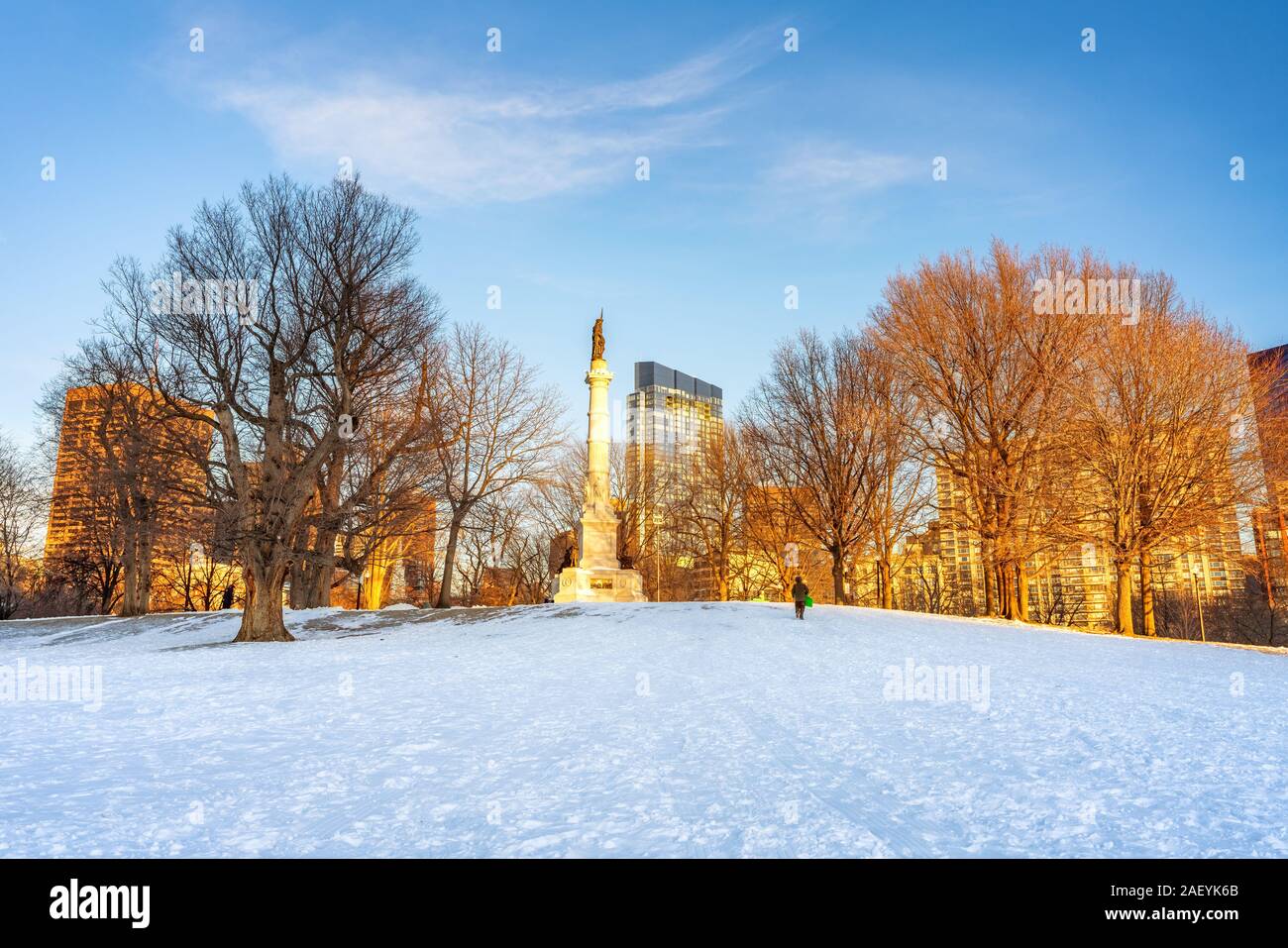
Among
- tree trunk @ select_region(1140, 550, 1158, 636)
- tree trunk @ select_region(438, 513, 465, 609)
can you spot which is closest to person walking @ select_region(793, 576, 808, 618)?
tree trunk @ select_region(1140, 550, 1158, 636)

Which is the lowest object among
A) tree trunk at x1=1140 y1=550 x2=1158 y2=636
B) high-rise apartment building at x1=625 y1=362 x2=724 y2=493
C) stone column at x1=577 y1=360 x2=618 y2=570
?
tree trunk at x1=1140 y1=550 x2=1158 y2=636

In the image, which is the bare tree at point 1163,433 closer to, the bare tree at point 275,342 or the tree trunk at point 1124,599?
the tree trunk at point 1124,599

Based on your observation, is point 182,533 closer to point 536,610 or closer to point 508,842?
point 536,610

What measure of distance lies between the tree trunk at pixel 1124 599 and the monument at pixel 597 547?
61.2 feet

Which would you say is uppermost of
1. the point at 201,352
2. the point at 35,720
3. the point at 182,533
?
the point at 201,352

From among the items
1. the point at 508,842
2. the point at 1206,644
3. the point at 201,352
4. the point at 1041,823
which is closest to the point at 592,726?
the point at 508,842

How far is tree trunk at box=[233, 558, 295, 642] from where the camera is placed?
798 inches

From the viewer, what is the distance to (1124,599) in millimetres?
25578

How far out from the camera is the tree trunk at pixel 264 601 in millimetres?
20266

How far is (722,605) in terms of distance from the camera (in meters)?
28.2

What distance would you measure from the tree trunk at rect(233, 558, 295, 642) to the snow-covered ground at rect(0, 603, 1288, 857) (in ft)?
20.1

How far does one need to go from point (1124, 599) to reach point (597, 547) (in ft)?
68.6

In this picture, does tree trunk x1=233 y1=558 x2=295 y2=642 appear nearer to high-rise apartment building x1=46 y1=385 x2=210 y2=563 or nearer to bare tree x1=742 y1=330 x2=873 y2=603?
high-rise apartment building x1=46 y1=385 x2=210 y2=563
